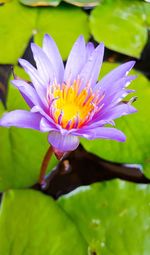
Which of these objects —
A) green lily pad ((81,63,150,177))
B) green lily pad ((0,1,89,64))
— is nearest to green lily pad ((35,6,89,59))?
green lily pad ((0,1,89,64))

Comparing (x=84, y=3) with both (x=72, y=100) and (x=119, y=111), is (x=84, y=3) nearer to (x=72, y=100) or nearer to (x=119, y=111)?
(x=72, y=100)

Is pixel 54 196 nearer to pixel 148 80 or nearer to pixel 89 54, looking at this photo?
pixel 89 54

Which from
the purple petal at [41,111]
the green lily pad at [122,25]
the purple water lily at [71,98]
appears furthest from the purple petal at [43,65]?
the green lily pad at [122,25]

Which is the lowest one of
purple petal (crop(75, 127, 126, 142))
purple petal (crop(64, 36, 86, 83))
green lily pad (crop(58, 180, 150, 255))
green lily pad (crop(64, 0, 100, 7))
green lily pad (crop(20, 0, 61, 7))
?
green lily pad (crop(58, 180, 150, 255))

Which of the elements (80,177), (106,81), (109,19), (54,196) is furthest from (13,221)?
(109,19)

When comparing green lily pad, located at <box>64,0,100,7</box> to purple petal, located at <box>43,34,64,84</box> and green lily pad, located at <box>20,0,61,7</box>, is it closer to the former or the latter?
green lily pad, located at <box>20,0,61,7</box>

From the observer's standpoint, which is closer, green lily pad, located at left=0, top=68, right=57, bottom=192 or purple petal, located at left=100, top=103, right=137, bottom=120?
purple petal, located at left=100, top=103, right=137, bottom=120

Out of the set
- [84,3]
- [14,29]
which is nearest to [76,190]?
[14,29]
